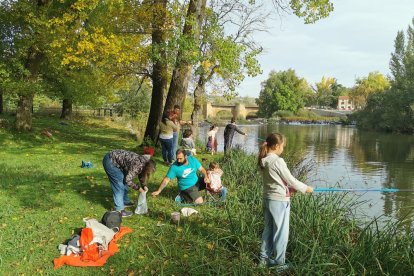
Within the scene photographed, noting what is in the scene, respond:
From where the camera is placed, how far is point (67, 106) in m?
29.2

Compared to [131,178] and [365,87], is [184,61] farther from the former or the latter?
[365,87]

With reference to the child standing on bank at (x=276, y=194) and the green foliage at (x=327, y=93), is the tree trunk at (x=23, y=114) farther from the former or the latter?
the green foliage at (x=327, y=93)

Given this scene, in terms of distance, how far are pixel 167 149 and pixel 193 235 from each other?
5.76 meters

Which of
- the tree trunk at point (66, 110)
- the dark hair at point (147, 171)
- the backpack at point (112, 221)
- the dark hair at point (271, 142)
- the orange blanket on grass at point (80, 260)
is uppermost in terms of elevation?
the tree trunk at point (66, 110)

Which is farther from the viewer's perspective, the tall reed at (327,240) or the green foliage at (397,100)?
the green foliage at (397,100)

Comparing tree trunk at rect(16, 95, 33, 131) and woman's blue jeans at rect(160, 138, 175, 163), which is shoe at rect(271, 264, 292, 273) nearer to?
woman's blue jeans at rect(160, 138, 175, 163)

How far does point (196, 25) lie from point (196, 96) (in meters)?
7.72

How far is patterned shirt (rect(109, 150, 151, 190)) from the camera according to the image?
6.43 metres

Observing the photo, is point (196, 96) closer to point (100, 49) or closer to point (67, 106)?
point (100, 49)

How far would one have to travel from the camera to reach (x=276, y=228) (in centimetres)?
449

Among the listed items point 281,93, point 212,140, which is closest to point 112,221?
point 212,140

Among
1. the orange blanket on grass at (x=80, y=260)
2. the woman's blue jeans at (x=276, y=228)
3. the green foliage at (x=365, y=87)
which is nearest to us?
the woman's blue jeans at (x=276, y=228)

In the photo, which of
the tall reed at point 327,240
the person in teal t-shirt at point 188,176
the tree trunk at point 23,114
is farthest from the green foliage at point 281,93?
the tall reed at point 327,240

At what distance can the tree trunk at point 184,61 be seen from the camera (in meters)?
11.1
